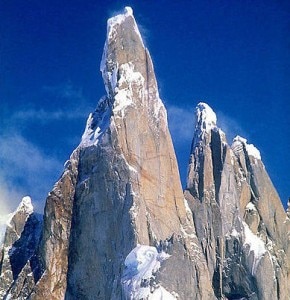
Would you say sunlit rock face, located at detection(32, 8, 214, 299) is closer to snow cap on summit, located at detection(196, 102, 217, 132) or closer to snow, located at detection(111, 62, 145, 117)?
Result: snow, located at detection(111, 62, 145, 117)

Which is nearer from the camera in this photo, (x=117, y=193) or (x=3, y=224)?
(x=117, y=193)

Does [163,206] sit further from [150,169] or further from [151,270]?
[151,270]

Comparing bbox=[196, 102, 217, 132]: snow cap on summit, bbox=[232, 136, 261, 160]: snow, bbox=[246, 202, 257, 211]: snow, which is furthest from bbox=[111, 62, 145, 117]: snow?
bbox=[246, 202, 257, 211]: snow

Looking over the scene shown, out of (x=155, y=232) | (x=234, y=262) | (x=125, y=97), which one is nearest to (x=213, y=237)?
(x=234, y=262)

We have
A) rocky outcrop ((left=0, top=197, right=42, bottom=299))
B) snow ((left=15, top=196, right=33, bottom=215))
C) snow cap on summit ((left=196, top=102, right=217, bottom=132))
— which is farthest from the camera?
snow ((left=15, top=196, right=33, bottom=215))

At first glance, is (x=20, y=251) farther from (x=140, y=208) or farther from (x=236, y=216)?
(x=236, y=216)

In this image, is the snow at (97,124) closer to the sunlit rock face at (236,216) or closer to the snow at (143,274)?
the sunlit rock face at (236,216)

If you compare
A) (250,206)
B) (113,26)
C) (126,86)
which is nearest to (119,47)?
(113,26)
